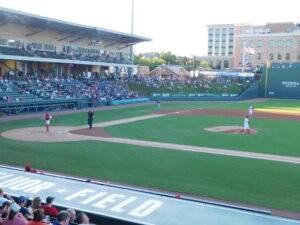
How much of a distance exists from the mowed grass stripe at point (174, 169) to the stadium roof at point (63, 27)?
2217cm

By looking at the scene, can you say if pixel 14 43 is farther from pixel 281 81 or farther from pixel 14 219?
pixel 281 81

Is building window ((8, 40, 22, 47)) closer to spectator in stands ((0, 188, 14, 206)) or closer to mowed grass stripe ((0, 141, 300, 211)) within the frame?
mowed grass stripe ((0, 141, 300, 211))

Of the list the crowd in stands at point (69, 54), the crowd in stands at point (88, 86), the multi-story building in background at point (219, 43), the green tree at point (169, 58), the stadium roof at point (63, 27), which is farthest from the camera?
the green tree at point (169, 58)

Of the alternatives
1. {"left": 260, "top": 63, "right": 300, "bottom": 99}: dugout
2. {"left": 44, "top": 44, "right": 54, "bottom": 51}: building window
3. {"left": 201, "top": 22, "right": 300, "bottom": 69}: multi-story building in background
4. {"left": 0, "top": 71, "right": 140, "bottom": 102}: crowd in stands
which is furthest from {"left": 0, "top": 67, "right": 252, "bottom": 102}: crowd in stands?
{"left": 201, "top": 22, "right": 300, "bottom": 69}: multi-story building in background

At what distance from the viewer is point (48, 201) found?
23.2 ft

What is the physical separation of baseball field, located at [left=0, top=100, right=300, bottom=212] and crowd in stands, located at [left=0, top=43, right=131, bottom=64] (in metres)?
13.8

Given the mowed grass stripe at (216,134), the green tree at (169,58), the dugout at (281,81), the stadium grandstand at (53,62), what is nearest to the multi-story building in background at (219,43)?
the green tree at (169,58)

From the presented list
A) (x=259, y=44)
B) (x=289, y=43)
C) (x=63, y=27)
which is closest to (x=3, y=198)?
(x=63, y=27)

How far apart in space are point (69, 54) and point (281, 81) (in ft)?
118

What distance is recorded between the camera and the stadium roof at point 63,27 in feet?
118

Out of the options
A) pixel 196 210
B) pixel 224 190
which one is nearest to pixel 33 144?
pixel 224 190

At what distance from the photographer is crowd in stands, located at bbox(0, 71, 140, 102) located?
3309 cm

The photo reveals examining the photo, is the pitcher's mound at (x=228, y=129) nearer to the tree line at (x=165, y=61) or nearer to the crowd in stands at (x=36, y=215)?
the crowd in stands at (x=36, y=215)

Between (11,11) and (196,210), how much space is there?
32091 mm
